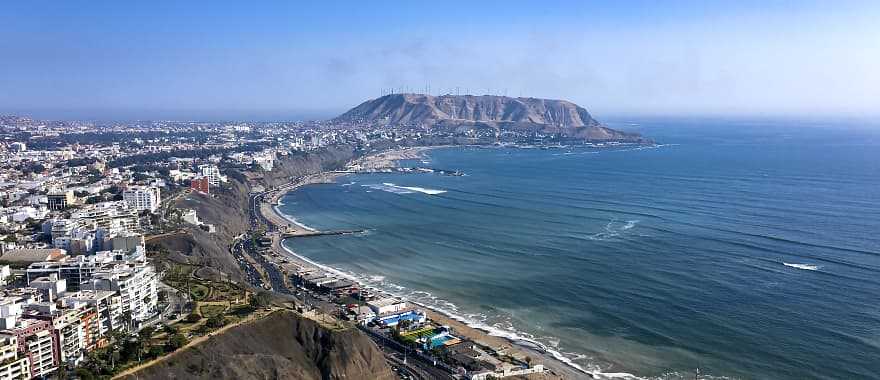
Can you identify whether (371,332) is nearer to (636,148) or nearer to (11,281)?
(11,281)

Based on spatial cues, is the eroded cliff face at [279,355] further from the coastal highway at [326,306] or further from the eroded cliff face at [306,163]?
the eroded cliff face at [306,163]

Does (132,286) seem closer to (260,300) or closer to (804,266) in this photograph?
(260,300)

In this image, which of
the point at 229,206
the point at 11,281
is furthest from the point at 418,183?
the point at 11,281

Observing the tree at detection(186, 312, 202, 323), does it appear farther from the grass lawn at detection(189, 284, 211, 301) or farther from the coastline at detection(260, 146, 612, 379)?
the coastline at detection(260, 146, 612, 379)

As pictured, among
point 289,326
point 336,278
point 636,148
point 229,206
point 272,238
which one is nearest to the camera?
point 289,326

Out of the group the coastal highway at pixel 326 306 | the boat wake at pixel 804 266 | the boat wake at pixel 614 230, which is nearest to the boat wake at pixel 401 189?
the coastal highway at pixel 326 306
